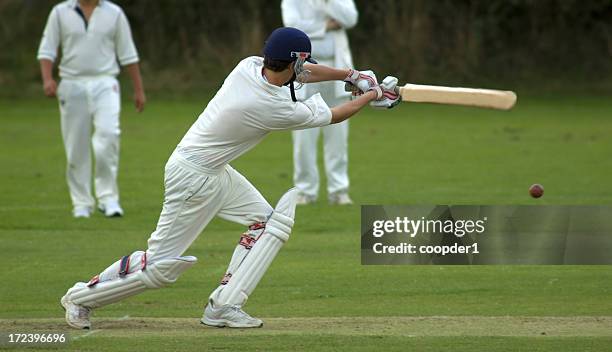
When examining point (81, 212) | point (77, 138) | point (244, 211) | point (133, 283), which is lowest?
point (81, 212)

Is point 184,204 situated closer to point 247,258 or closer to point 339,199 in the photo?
point 247,258

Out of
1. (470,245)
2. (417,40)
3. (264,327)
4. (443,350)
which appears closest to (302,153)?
(470,245)

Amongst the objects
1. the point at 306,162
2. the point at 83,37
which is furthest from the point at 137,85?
the point at 306,162

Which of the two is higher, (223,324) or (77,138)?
(223,324)

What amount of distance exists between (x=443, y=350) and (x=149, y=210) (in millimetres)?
6209

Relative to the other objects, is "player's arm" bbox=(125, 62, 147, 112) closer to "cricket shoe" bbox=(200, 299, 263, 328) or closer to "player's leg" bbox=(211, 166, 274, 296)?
"player's leg" bbox=(211, 166, 274, 296)

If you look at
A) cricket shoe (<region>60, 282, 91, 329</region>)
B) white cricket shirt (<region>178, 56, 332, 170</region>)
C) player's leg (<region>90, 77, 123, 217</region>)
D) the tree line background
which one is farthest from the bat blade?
the tree line background

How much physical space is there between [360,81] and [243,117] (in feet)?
2.50

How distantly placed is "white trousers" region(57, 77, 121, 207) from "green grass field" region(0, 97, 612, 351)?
0.36 m

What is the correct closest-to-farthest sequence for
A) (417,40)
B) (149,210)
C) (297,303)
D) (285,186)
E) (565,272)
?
1. (297,303)
2. (565,272)
3. (149,210)
4. (285,186)
5. (417,40)

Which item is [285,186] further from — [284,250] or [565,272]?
[565,272]

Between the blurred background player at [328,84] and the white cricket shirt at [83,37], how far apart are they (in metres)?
1.64

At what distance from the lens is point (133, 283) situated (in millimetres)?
6559

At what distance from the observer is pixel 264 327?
670 cm
